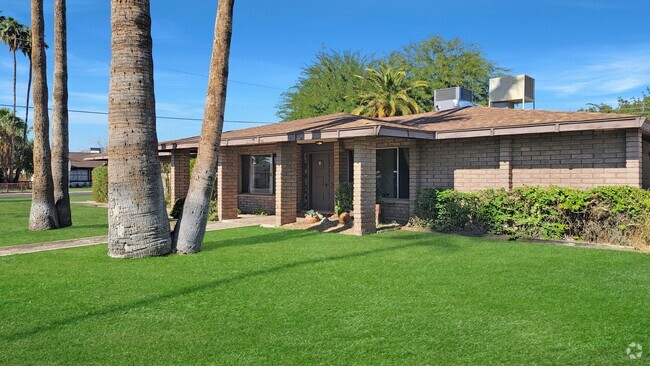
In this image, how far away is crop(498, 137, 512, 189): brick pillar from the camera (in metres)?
12.4

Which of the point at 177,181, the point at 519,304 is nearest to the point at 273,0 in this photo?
the point at 177,181

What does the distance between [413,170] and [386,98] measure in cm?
1775

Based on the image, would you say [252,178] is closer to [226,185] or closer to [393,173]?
[226,185]

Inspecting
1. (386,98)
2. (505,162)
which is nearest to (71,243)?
(505,162)

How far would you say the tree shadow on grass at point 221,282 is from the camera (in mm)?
4828

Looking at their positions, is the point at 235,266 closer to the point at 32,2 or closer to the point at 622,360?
the point at 622,360

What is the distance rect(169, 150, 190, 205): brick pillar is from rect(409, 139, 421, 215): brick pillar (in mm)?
8574

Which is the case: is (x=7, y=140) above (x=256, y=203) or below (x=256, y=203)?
above

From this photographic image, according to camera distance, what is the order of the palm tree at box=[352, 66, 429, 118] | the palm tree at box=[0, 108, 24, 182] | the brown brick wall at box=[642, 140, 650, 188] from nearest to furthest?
the brown brick wall at box=[642, 140, 650, 188] < the palm tree at box=[352, 66, 429, 118] < the palm tree at box=[0, 108, 24, 182]

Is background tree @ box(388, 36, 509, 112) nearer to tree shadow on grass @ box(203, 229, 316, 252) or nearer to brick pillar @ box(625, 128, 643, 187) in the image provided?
brick pillar @ box(625, 128, 643, 187)

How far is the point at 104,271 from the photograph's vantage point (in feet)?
24.5

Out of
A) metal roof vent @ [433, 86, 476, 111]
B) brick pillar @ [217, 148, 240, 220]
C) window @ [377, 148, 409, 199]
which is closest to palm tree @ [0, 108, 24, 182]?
brick pillar @ [217, 148, 240, 220]

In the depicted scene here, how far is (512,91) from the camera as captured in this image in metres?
18.4

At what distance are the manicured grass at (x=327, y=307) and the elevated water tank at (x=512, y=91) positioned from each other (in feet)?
33.9
